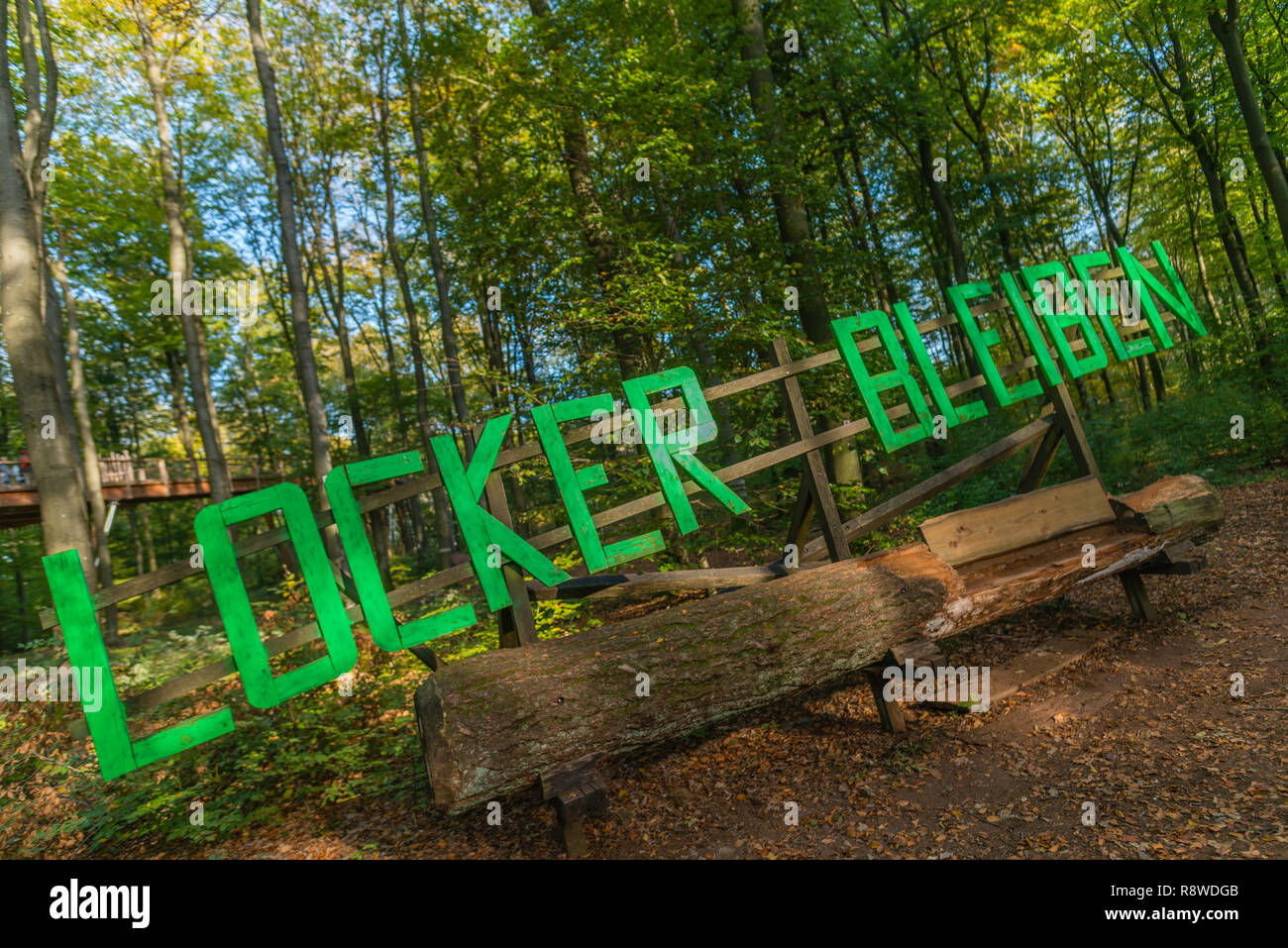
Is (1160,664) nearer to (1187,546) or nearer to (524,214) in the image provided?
(1187,546)

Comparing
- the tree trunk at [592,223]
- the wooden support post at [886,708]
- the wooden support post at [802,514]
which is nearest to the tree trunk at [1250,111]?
the wooden support post at [802,514]

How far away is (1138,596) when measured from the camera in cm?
617

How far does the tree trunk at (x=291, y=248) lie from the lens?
9555mm

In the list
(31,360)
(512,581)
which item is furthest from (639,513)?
(31,360)

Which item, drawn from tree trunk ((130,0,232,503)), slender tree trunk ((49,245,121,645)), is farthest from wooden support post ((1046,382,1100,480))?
slender tree trunk ((49,245,121,645))

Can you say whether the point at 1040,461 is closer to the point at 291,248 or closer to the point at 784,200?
the point at 784,200

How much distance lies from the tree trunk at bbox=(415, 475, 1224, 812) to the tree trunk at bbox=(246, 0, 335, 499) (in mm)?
6838

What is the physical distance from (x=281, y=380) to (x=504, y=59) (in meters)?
23.1

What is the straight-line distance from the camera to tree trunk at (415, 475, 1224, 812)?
3.81 m

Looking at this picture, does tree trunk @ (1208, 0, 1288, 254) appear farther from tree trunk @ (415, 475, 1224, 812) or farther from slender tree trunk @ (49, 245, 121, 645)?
slender tree trunk @ (49, 245, 121, 645)

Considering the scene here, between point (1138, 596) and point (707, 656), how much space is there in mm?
4676

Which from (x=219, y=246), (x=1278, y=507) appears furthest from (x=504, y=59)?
(x=219, y=246)

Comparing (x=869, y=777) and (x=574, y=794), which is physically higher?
(x=574, y=794)

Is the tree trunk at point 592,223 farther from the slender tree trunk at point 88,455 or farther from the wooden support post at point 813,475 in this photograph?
the slender tree trunk at point 88,455
